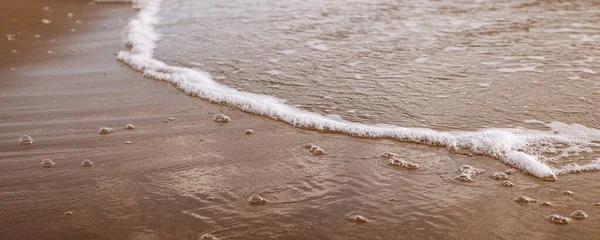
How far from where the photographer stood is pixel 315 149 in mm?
4238

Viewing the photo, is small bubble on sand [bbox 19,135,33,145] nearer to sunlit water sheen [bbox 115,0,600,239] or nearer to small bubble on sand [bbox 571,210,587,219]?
sunlit water sheen [bbox 115,0,600,239]

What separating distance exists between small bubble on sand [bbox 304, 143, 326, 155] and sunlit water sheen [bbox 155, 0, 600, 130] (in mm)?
615

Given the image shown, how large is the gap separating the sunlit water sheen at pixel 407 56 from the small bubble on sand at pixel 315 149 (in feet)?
2.02

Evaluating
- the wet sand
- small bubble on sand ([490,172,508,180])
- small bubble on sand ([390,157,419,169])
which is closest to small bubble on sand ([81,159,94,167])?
the wet sand

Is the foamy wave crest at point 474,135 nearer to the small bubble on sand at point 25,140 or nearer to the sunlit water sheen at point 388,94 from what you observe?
the sunlit water sheen at point 388,94

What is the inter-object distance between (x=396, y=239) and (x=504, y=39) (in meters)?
4.71

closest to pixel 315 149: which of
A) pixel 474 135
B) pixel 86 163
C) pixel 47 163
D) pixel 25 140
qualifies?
pixel 474 135

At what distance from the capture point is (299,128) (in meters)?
4.72

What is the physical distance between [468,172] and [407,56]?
109 inches

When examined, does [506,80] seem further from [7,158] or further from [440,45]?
[7,158]

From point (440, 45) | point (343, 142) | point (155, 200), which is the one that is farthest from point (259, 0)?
point (155, 200)

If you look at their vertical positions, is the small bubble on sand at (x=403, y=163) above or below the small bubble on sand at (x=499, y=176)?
above

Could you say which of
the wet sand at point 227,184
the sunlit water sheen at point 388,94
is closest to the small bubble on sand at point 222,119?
the wet sand at point 227,184

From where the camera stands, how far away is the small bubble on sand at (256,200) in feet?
11.3
